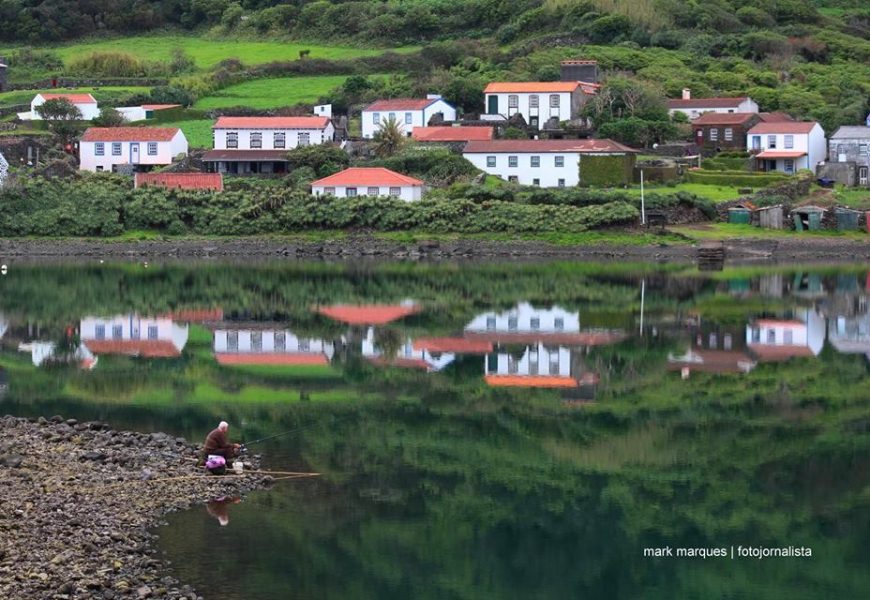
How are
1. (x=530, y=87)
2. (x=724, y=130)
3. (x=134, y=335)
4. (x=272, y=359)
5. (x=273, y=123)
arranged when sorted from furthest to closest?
(x=530, y=87) → (x=273, y=123) → (x=724, y=130) → (x=134, y=335) → (x=272, y=359)

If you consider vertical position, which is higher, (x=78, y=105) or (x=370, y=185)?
(x=78, y=105)

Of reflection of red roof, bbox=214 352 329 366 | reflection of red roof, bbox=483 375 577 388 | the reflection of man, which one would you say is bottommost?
reflection of red roof, bbox=214 352 329 366

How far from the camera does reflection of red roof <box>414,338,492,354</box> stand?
132 feet

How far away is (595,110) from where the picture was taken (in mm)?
80875

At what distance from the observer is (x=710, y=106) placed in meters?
82.7

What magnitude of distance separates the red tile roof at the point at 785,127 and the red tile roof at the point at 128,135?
29.3 metres

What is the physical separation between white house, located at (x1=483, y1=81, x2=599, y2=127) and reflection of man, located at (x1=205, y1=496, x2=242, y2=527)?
5876 cm

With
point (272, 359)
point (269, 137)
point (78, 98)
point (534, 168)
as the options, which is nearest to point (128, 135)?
point (269, 137)

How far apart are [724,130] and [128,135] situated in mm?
30003

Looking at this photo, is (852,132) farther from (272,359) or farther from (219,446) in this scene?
(219,446)

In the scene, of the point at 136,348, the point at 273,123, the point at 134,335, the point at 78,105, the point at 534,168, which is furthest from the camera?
the point at 78,105

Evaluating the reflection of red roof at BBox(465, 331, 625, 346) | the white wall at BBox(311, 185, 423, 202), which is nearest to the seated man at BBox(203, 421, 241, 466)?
the reflection of red roof at BBox(465, 331, 625, 346)

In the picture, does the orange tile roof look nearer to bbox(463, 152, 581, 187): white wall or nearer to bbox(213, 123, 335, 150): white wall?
bbox(463, 152, 581, 187): white wall

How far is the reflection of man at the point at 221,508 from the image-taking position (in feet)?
77.7
